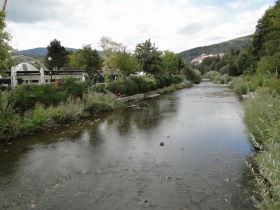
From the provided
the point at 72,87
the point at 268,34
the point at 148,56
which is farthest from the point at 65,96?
the point at 148,56

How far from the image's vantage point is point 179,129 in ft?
33.3

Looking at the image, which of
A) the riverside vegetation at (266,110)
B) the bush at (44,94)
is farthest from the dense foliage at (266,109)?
the bush at (44,94)

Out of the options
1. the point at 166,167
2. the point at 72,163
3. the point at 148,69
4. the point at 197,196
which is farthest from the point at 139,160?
the point at 148,69

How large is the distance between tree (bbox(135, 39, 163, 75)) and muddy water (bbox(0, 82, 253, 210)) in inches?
954

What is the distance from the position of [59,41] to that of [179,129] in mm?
61882

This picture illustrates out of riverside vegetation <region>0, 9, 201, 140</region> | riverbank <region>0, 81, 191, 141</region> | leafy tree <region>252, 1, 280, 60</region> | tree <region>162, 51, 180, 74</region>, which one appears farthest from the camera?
tree <region>162, 51, 180, 74</region>

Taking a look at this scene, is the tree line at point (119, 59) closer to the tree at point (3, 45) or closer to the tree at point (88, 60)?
the tree at point (88, 60)

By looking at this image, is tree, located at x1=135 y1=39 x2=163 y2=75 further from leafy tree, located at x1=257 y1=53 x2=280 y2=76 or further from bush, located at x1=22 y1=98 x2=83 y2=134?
bush, located at x1=22 y1=98 x2=83 y2=134

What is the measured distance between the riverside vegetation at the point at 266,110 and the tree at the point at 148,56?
11.4 meters

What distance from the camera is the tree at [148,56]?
107 ft

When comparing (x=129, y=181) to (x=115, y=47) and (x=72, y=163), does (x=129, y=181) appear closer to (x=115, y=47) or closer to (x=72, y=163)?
(x=72, y=163)

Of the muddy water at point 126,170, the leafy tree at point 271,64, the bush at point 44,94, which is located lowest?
the muddy water at point 126,170

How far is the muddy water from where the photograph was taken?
13.8 feet

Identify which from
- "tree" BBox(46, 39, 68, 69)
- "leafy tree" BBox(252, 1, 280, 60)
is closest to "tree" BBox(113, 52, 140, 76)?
"leafy tree" BBox(252, 1, 280, 60)
